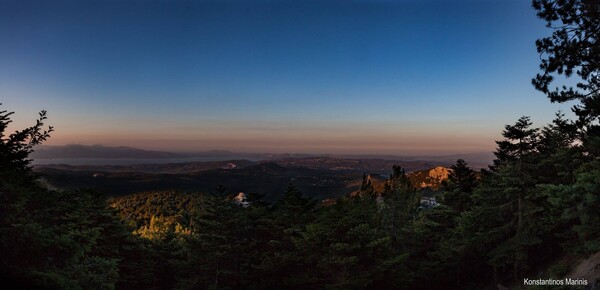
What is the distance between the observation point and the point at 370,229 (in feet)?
77.9

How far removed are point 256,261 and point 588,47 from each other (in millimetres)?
25885

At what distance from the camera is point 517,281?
80.3 ft

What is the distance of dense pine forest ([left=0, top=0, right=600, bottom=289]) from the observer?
10609 mm

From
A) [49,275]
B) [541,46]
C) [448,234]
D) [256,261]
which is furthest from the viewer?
[448,234]

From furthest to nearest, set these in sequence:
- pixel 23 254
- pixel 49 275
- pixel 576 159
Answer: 1. pixel 576 159
2. pixel 23 254
3. pixel 49 275

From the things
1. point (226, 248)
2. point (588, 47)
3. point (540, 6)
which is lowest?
point (226, 248)

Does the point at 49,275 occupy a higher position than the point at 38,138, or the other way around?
the point at 38,138

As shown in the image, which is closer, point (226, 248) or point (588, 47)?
point (588, 47)

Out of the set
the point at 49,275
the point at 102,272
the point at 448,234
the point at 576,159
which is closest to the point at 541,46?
the point at 576,159

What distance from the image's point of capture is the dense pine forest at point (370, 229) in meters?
10.6


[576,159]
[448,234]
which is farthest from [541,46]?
[448,234]

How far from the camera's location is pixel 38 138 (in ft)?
43.9

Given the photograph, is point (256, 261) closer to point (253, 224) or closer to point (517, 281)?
point (253, 224)

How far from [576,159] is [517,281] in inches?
392
